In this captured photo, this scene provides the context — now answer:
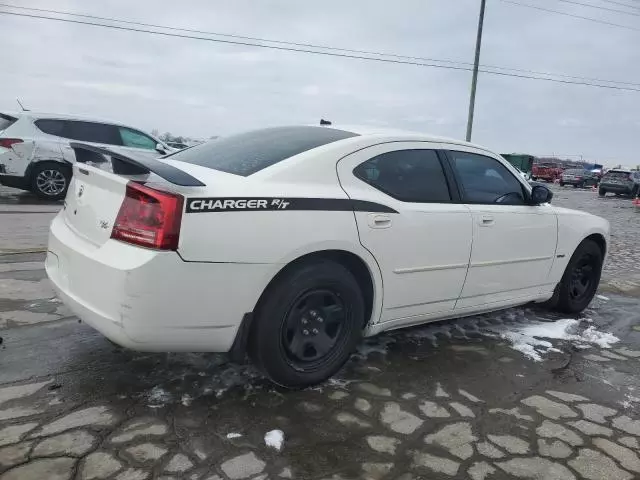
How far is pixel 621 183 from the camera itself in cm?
2797

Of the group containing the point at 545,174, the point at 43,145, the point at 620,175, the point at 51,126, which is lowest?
the point at 545,174

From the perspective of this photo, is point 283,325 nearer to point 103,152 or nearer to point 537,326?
point 103,152

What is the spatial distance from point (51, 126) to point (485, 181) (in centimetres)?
929

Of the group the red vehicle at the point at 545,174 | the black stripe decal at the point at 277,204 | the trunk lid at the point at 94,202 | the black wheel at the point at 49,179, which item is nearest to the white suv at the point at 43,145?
the black wheel at the point at 49,179

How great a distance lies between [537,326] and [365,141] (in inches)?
94.0

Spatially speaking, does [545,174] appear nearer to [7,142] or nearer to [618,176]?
[618,176]

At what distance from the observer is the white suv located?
1013cm

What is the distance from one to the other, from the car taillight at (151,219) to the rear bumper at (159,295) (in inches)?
1.8

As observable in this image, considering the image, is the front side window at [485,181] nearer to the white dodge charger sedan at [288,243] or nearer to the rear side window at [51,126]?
the white dodge charger sedan at [288,243]

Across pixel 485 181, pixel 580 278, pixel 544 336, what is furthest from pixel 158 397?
pixel 580 278

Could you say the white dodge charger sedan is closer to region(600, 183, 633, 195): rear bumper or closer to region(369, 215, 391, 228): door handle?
region(369, 215, 391, 228): door handle

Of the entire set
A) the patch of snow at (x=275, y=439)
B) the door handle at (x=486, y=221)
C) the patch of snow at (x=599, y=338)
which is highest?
the door handle at (x=486, y=221)

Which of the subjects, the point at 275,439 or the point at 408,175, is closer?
the point at 275,439

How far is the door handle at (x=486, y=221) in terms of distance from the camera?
378 cm
